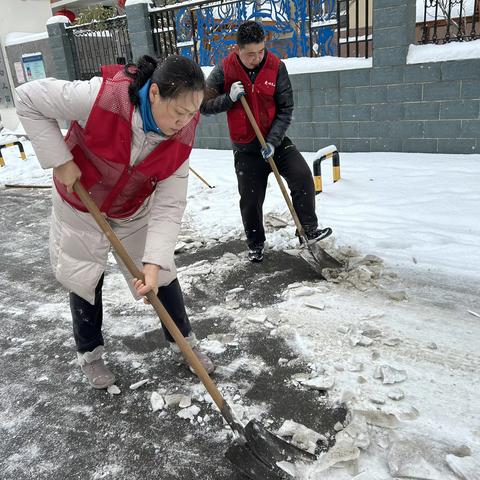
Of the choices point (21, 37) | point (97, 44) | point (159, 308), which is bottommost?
point (159, 308)

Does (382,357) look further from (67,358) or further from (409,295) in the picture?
(67,358)

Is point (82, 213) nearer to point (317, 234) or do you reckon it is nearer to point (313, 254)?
point (313, 254)

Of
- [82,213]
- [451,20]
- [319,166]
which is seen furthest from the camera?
[451,20]

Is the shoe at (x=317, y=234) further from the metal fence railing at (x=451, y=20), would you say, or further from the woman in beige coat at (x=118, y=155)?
the metal fence railing at (x=451, y=20)

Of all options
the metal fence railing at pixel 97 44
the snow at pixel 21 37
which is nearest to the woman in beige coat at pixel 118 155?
the metal fence railing at pixel 97 44

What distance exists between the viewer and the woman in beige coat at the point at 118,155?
1853 millimetres

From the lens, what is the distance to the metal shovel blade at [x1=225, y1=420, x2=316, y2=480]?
1863 mm

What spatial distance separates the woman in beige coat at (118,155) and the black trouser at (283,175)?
159 centimetres

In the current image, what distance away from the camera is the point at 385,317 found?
3012 millimetres

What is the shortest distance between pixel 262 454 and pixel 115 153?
1417mm

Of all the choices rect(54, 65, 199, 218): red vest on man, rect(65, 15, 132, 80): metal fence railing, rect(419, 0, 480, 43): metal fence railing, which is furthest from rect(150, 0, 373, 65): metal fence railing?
rect(54, 65, 199, 218): red vest on man

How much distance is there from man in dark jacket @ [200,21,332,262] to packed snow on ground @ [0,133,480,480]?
1.65ft

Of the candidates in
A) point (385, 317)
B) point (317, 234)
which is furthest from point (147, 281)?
point (317, 234)

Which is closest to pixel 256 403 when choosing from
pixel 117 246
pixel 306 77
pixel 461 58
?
pixel 117 246
